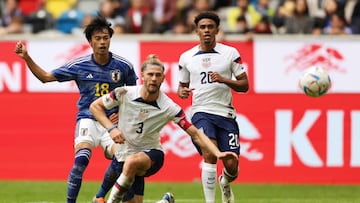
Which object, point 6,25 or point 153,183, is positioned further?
point 6,25

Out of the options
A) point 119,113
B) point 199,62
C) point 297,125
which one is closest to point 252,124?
point 297,125

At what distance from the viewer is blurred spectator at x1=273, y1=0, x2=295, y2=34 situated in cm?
2314

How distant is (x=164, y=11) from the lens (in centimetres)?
2459

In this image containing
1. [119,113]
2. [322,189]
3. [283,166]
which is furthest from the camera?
[283,166]

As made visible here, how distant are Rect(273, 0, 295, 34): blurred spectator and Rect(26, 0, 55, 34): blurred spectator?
188 inches

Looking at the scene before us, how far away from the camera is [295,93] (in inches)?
832

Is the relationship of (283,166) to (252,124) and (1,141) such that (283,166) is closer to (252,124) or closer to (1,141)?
(252,124)

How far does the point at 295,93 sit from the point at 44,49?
4.81 metres

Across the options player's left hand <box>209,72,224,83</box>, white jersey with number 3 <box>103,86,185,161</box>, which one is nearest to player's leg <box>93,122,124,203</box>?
white jersey with number 3 <box>103,86,185,161</box>

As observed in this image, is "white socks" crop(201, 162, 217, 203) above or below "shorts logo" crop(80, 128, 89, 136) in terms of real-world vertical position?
below

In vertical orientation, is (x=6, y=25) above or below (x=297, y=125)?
above

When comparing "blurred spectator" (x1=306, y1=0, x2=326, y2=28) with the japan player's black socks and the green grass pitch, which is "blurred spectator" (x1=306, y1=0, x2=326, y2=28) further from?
the japan player's black socks

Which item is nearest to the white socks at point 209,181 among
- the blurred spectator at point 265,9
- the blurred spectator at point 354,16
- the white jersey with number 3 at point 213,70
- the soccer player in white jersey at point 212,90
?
the soccer player in white jersey at point 212,90

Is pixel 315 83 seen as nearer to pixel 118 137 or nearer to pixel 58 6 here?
pixel 118 137
